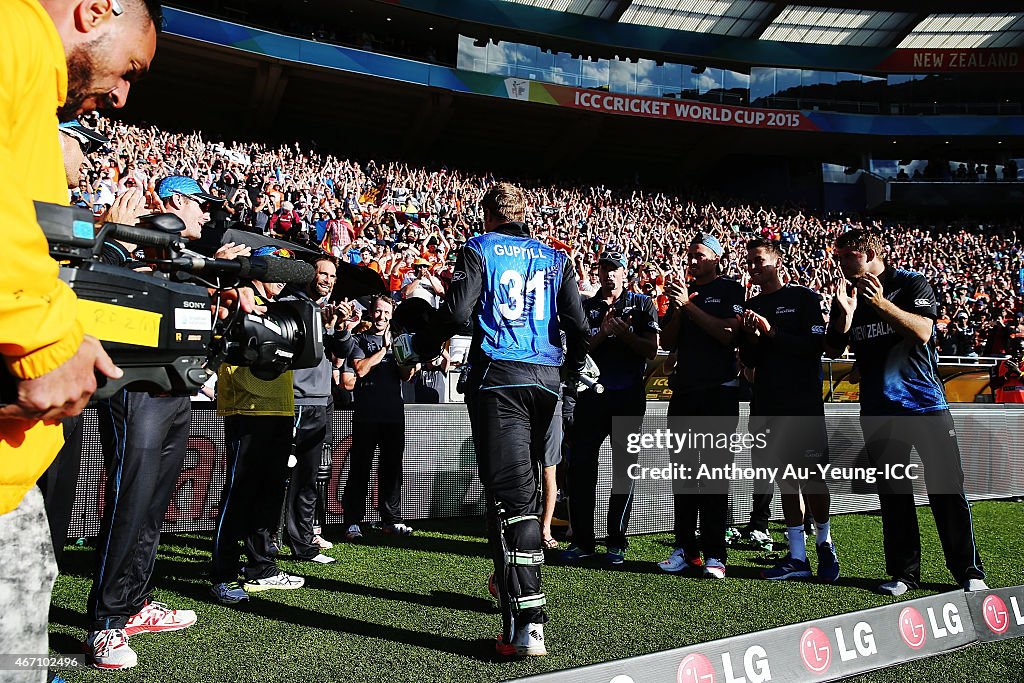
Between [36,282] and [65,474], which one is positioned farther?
[65,474]

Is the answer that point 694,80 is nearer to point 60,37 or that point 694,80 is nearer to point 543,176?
point 543,176

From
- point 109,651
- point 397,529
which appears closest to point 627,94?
point 397,529

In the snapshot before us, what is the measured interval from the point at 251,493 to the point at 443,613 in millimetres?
1197

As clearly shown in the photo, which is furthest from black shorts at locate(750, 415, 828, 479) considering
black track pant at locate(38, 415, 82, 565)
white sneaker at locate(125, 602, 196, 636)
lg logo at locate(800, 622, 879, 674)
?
black track pant at locate(38, 415, 82, 565)

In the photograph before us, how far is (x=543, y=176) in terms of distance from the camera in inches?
1364

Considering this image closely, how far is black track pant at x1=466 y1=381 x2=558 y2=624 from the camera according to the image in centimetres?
308

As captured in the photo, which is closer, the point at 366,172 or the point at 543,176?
the point at 366,172

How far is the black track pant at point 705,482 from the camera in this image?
471 cm

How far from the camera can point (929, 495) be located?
4254 mm

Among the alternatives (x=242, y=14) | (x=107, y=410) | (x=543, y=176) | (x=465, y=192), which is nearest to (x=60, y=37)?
(x=107, y=410)

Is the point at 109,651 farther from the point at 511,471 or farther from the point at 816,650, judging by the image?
the point at 816,650

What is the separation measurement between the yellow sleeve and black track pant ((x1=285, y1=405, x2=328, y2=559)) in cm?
356

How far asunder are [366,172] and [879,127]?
2518 cm

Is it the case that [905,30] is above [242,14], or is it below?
above
